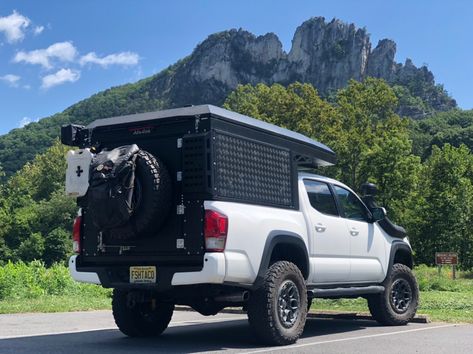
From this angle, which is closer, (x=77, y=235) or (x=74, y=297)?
(x=77, y=235)

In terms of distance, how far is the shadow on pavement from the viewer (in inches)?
273

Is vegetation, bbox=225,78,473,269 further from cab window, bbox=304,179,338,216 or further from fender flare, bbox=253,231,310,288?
fender flare, bbox=253,231,310,288

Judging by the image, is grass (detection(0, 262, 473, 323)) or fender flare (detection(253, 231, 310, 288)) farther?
grass (detection(0, 262, 473, 323))

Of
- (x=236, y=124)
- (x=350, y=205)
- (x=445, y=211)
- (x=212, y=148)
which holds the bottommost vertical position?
(x=350, y=205)

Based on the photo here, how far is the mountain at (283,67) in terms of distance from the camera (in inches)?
5674

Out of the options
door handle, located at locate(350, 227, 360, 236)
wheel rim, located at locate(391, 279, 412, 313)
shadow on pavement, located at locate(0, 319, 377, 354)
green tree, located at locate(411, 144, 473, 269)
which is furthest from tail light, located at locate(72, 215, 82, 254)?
green tree, located at locate(411, 144, 473, 269)

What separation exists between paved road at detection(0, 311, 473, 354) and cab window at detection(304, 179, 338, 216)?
172cm

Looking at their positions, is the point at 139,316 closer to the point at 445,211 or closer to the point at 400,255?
the point at 400,255

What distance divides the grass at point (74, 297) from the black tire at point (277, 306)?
3837 millimetres

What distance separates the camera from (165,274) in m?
6.76

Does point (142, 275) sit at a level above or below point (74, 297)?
above

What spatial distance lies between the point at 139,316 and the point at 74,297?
873 cm

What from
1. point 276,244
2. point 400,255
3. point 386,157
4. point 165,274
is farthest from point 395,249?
point 386,157

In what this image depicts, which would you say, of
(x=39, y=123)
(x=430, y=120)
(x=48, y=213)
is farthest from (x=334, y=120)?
(x=39, y=123)
